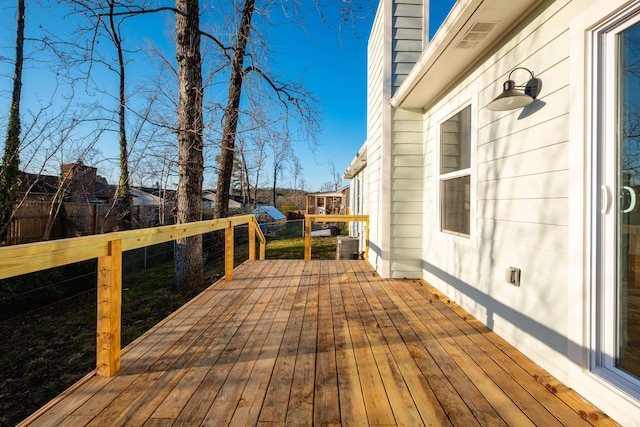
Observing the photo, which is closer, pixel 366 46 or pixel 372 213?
pixel 372 213

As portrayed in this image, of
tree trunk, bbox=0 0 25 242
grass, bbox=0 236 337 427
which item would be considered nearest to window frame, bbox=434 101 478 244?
grass, bbox=0 236 337 427

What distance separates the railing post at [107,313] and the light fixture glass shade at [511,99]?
2.76 metres

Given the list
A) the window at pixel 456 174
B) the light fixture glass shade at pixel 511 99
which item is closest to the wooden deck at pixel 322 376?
the window at pixel 456 174

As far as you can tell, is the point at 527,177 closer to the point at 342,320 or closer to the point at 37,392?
the point at 342,320

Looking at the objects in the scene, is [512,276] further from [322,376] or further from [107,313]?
[107,313]

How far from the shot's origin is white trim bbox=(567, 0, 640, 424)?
4.97 feet

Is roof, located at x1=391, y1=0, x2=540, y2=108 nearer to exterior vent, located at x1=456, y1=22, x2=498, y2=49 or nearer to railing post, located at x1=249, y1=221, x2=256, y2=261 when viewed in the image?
exterior vent, located at x1=456, y1=22, x2=498, y2=49

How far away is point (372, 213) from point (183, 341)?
3.58 metres

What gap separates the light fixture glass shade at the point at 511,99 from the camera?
6.50 feet

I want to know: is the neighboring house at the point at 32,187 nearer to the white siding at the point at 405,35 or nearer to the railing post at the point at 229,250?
the railing post at the point at 229,250

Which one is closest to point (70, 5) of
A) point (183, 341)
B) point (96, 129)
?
point (96, 129)

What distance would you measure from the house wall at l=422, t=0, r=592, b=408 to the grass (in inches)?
152

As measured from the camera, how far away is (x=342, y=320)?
8.71ft

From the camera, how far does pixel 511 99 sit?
2018 mm
